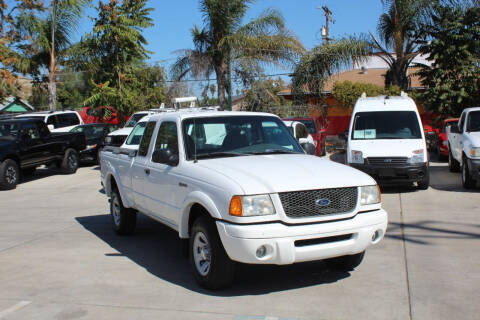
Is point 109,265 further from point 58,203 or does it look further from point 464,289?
point 58,203

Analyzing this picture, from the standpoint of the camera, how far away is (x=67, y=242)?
810 cm

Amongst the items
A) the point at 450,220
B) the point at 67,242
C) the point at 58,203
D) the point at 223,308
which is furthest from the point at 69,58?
the point at 223,308

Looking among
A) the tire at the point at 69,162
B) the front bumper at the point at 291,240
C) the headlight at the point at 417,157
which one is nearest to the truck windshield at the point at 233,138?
the front bumper at the point at 291,240

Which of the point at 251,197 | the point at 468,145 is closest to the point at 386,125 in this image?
the point at 468,145

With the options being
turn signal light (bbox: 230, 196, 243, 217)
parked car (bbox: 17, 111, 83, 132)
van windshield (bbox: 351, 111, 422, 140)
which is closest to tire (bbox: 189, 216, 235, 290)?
turn signal light (bbox: 230, 196, 243, 217)

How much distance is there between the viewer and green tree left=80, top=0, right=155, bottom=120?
72.5 ft

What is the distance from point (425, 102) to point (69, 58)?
53.5 feet

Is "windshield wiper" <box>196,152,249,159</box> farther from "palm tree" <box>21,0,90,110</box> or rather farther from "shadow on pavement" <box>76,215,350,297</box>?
"palm tree" <box>21,0,90,110</box>

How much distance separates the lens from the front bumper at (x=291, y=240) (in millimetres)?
4969

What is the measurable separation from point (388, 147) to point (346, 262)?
6.38m

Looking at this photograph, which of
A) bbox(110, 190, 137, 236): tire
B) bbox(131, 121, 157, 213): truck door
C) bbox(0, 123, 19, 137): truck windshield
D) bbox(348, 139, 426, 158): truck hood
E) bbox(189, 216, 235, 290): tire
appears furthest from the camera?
bbox(0, 123, 19, 137): truck windshield

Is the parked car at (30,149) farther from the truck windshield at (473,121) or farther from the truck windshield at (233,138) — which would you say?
the truck windshield at (473,121)

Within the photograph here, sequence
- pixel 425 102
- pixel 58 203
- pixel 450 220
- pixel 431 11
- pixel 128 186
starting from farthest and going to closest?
pixel 425 102, pixel 431 11, pixel 58 203, pixel 450 220, pixel 128 186

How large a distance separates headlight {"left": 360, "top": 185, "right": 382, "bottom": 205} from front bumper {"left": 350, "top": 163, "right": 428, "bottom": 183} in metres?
6.24
